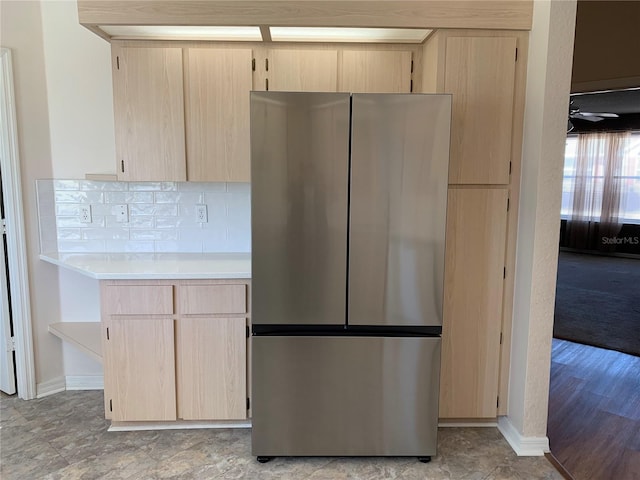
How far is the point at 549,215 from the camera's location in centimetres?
217

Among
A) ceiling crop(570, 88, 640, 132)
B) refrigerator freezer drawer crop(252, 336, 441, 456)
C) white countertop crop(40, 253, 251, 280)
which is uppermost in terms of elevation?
ceiling crop(570, 88, 640, 132)

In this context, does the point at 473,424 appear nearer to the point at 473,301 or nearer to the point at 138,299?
the point at 473,301

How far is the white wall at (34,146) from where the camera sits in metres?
2.62

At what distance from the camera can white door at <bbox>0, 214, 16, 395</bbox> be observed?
2.70 meters

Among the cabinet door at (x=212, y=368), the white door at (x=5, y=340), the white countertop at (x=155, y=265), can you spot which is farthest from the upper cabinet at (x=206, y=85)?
the white door at (x=5, y=340)

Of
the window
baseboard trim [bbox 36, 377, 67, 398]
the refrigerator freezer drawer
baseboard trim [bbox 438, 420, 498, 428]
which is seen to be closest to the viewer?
the refrigerator freezer drawer

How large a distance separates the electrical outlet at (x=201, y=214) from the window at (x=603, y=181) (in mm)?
7263

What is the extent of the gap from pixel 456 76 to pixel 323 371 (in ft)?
5.47

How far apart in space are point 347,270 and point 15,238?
2.13 metres

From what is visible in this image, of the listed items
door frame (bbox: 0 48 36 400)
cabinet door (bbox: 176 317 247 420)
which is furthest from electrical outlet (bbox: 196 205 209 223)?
door frame (bbox: 0 48 36 400)

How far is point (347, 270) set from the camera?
80.2 inches

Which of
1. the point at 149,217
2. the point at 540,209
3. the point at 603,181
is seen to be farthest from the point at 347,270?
the point at 603,181

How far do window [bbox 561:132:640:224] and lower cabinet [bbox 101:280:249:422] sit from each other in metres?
7.58

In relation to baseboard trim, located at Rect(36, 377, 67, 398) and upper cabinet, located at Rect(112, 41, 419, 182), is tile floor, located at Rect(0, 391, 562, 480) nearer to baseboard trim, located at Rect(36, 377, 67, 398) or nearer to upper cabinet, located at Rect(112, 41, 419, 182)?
baseboard trim, located at Rect(36, 377, 67, 398)
